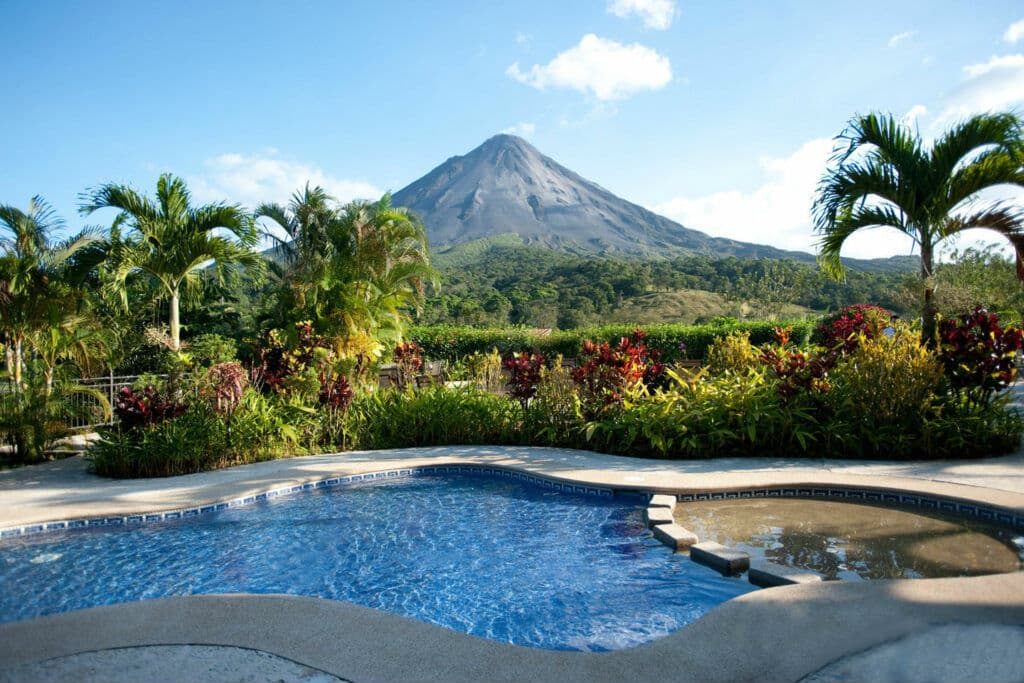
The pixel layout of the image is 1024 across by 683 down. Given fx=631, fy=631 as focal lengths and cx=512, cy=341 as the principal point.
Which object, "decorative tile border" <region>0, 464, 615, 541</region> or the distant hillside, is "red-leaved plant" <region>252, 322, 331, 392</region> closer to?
"decorative tile border" <region>0, 464, 615, 541</region>

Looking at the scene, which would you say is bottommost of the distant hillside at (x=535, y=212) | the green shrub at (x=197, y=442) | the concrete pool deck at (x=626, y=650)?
the concrete pool deck at (x=626, y=650)

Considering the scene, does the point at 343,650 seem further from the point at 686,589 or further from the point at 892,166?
the point at 892,166

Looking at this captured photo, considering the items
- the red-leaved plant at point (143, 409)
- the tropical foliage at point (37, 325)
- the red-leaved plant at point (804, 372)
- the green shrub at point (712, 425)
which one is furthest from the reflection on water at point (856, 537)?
the tropical foliage at point (37, 325)

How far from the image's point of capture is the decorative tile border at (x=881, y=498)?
438cm

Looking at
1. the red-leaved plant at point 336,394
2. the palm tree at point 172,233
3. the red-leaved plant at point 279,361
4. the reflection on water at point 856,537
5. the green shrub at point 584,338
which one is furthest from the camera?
the green shrub at point 584,338

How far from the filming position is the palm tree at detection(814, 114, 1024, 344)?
711cm

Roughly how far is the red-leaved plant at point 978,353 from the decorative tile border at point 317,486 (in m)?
3.97

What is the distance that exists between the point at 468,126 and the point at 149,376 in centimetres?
2920

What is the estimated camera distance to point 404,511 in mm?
5457

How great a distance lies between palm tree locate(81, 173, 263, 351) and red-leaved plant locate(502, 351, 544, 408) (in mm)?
5626

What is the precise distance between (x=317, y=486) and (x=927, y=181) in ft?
24.7

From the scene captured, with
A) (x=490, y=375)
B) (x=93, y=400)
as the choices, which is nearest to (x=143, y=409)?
(x=93, y=400)

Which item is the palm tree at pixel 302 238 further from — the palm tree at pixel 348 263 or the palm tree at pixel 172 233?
the palm tree at pixel 172 233

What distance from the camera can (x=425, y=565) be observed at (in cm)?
418
